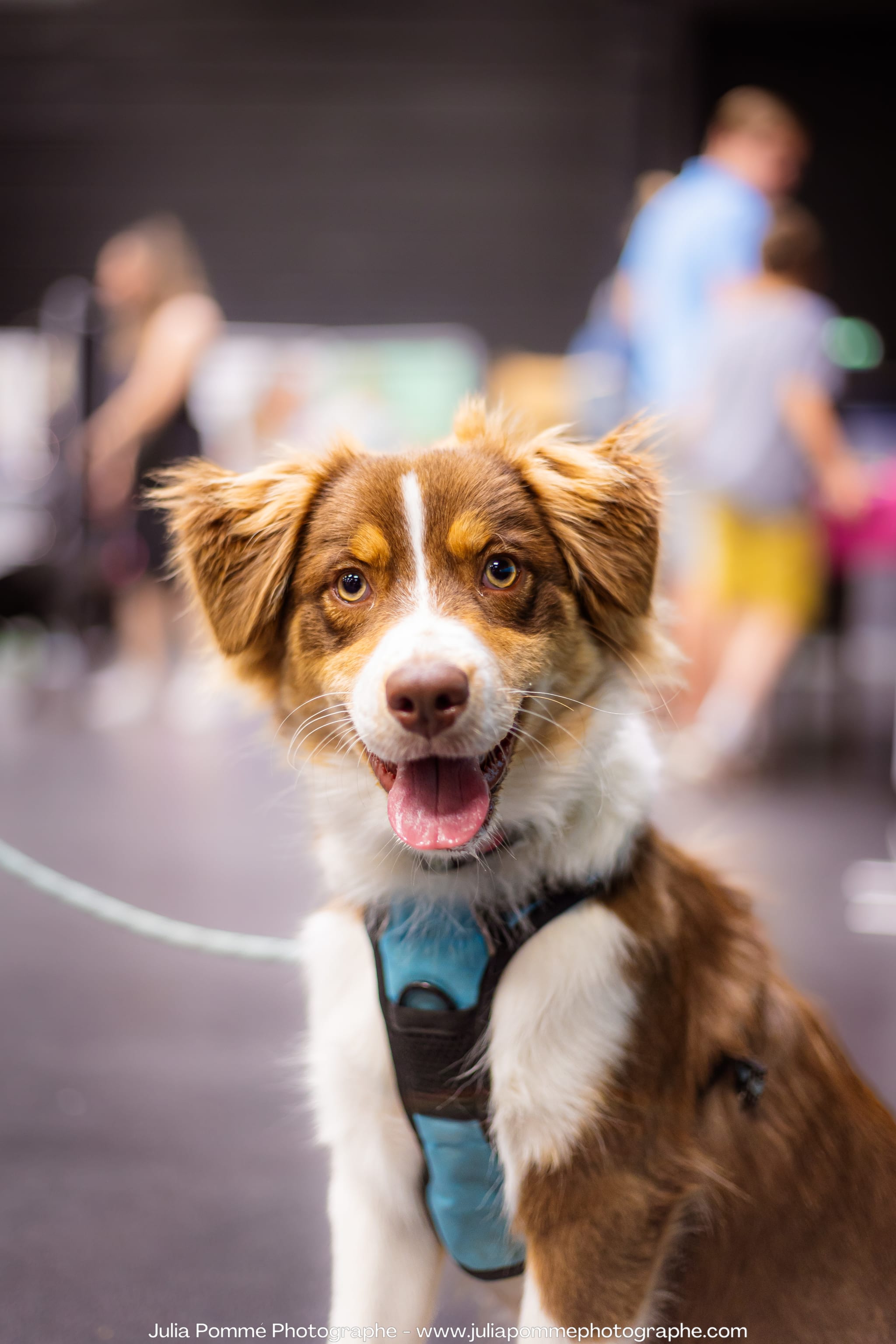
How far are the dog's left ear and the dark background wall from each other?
8385mm

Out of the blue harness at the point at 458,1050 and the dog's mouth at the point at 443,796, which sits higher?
the dog's mouth at the point at 443,796

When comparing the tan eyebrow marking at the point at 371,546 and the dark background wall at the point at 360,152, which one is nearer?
the tan eyebrow marking at the point at 371,546

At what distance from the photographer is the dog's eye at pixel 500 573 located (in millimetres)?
1322

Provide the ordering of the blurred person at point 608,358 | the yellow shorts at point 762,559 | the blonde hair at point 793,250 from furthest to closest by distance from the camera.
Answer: the blurred person at point 608,358 → the yellow shorts at point 762,559 → the blonde hair at point 793,250

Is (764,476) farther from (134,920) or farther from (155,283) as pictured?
(134,920)

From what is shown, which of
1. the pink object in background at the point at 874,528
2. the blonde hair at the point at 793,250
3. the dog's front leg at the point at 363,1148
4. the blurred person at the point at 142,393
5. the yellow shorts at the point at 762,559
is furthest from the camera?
the blurred person at the point at 142,393

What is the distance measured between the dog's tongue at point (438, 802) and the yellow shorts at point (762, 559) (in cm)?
354

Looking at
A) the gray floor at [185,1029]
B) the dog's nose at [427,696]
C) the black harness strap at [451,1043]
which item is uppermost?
the dog's nose at [427,696]

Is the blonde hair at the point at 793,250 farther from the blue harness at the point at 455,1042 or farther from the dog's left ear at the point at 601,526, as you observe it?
the blue harness at the point at 455,1042

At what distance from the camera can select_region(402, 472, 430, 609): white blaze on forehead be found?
1.30 meters

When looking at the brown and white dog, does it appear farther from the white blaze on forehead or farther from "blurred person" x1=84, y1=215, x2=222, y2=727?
"blurred person" x1=84, y1=215, x2=222, y2=727

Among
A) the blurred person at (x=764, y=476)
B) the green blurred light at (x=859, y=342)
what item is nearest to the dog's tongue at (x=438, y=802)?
the blurred person at (x=764, y=476)

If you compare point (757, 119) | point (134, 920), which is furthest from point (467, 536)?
point (757, 119)

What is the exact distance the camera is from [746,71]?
27.9 feet
